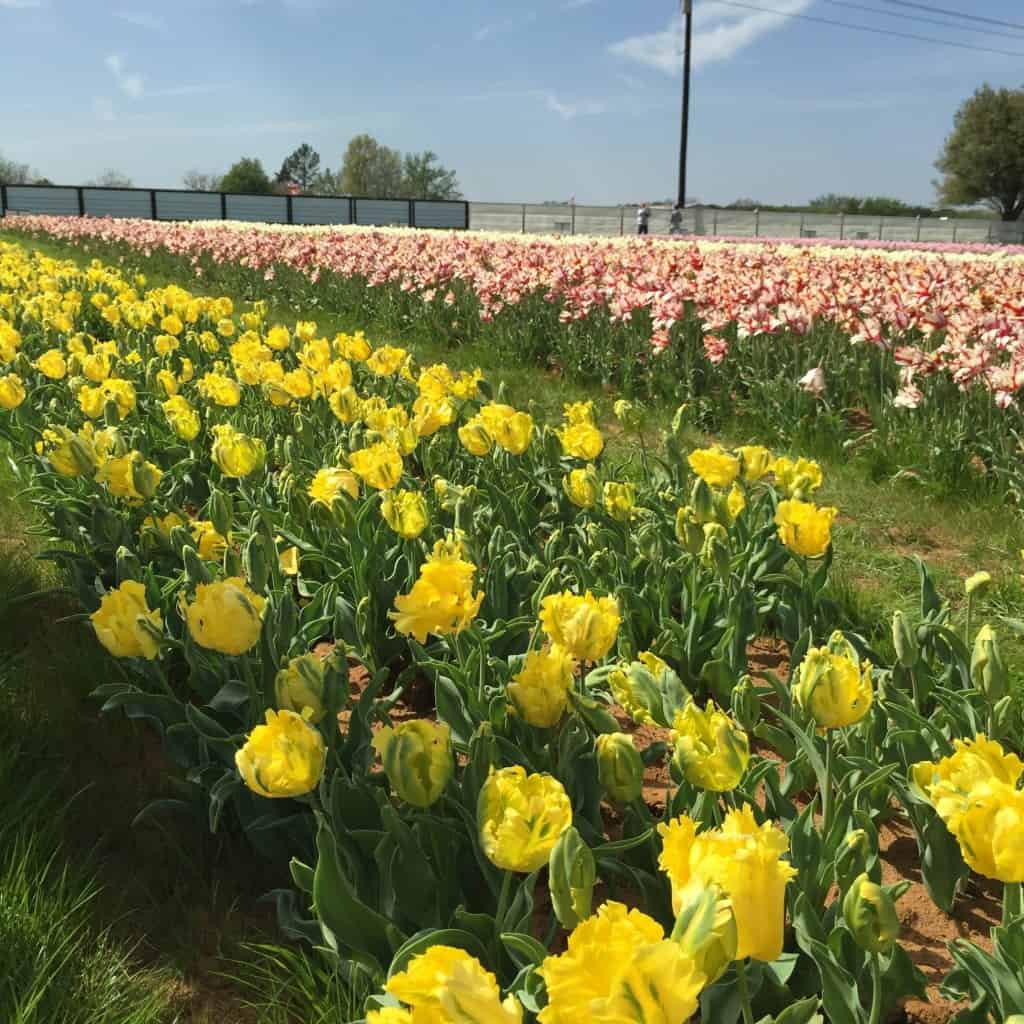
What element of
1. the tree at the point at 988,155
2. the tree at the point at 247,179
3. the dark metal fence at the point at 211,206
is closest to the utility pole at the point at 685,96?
the dark metal fence at the point at 211,206

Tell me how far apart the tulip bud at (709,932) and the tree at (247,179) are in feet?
261

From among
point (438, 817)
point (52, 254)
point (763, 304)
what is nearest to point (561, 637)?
point (438, 817)

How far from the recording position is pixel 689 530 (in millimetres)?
2221

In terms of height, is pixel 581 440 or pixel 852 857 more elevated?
pixel 581 440

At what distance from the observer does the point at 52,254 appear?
20.0 metres

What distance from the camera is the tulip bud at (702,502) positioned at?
2330 mm

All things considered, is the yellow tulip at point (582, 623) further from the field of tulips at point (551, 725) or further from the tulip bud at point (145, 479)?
the tulip bud at point (145, 479)

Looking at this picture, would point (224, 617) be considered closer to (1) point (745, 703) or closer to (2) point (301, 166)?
(1) point (745, 703)

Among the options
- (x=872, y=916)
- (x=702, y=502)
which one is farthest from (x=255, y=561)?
(x=872, y=916)

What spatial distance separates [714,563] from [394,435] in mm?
1012

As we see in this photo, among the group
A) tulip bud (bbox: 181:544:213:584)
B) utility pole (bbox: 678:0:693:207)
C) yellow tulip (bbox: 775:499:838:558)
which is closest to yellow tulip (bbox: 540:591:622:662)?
yellow tulip (bbox: 775:499:838:558)

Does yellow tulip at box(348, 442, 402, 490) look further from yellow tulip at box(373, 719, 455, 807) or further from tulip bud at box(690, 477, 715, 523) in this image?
yellow tulip at box(373, 719, 455, 807)

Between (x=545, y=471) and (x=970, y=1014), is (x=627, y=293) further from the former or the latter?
(x=970, y=1014)

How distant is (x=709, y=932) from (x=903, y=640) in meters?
1.07
